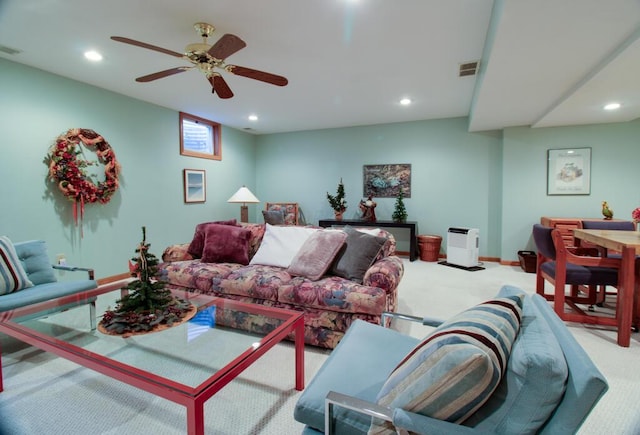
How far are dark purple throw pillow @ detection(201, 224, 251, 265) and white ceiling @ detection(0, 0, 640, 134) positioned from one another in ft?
5.84

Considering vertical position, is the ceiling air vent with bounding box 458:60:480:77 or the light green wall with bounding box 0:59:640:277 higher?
the ceiling air vent with bounding box 458:60:480:77

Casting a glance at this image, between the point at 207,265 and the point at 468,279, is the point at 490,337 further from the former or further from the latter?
the point at 468,279

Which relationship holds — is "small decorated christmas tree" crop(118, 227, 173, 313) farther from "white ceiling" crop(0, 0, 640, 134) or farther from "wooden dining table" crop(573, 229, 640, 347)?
"wooden dining table" crop(573, 229, 640, 347)

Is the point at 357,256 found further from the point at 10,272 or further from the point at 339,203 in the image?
the point at 339,203

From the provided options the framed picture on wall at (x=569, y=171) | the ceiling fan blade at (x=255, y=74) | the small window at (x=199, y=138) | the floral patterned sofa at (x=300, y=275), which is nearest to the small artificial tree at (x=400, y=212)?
the framed picture on wall at (x=569, y=171)

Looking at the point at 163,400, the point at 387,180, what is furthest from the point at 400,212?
the point at 163,400

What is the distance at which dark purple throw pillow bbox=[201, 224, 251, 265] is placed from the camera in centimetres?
298

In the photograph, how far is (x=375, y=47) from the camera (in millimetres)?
2826

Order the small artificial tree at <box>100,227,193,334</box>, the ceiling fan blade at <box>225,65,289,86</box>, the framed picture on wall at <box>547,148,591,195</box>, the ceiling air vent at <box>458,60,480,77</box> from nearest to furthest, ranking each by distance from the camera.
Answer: the small artificial tree at <box>100,227,193,334</box> < the ceiling fan blade at <box>225,65,289,86</box> < the ceiling air vent at <box>458,60,480,77</box> < the framed picture on wall at <box>547,148,591,195</box>

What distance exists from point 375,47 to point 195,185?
149 inches

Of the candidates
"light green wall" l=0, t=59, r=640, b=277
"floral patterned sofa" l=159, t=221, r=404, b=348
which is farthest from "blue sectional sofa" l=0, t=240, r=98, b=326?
"light green wall" l=0, t=59, r=640, b=277

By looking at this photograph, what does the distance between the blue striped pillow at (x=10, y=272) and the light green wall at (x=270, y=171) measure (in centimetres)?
98

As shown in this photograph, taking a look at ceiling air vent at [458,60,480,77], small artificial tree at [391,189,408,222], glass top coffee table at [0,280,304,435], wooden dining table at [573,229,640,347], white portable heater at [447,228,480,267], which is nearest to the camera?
glass top coffee table at [0,280,304,435]

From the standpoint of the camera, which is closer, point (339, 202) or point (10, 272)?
point (10, 272)
